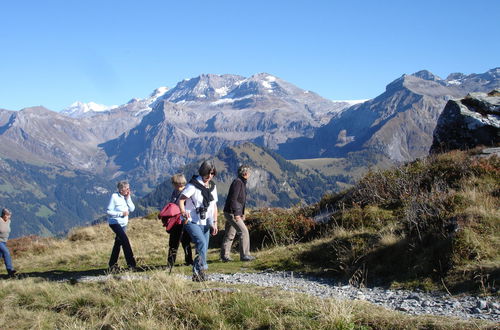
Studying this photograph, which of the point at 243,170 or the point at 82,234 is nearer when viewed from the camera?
the point at 243,170

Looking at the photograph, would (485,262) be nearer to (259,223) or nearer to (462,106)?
(259,223)

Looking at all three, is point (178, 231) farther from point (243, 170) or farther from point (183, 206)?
point (183, 206)

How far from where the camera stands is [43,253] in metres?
20.9

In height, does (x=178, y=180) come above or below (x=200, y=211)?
above

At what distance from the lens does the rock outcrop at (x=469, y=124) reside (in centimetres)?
1975

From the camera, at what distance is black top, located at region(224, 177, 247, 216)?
1307 cm

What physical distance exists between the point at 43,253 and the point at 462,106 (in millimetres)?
22044

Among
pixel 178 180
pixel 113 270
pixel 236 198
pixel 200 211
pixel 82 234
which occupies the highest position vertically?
pixel 178 180

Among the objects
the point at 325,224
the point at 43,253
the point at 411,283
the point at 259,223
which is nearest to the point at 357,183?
the point at 325,224

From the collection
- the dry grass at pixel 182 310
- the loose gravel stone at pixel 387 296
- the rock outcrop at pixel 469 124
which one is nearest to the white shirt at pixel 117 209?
the dry grass at pixel 182 310

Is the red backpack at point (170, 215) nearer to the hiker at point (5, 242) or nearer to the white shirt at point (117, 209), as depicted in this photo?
the white shirt at point (117, 209)

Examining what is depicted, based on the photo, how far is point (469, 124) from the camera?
20.4 meters

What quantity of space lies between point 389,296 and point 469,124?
15.2m

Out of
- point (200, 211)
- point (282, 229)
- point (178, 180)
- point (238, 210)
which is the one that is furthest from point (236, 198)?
point (282, 229)
